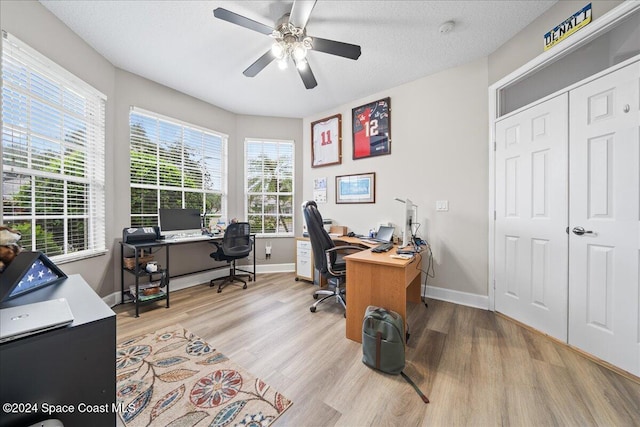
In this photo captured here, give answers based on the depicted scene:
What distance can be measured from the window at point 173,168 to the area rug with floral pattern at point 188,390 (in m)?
1.87

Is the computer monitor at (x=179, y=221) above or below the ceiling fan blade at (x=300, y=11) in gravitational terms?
below

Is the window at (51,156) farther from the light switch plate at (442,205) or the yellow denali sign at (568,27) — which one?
the yellow denali sign at (568,27)

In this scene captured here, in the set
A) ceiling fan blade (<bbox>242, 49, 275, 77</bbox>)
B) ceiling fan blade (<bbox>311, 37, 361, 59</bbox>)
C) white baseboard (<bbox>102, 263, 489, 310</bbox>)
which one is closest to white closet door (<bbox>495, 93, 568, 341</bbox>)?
white baseboard (<bbox>102, 263, 489, 310</bbox>)

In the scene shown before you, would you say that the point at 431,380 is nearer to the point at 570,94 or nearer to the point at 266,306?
the point at 266,306

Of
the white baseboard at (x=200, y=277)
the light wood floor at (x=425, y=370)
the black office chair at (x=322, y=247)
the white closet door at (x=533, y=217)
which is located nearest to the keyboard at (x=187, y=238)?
the white baseboard at (x=200, y=277)

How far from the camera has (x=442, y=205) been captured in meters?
2.82

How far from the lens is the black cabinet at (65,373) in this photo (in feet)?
2.05

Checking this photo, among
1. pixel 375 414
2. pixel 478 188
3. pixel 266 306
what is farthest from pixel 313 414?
pixel 478 188

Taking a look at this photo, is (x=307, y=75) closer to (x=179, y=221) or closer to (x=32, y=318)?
(x=32, y=318)

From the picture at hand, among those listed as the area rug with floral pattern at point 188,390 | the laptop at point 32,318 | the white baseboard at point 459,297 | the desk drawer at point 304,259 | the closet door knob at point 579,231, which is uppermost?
the closet door knob at point 579,231

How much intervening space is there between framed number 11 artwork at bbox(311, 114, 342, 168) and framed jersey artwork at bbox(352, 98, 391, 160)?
29 cm

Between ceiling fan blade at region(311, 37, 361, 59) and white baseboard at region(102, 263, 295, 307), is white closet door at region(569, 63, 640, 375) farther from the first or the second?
white baseboard at region(102, 263, 295, 307)

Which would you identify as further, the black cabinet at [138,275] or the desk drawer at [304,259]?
the desk drawer at [304,259]

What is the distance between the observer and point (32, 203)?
192cm
